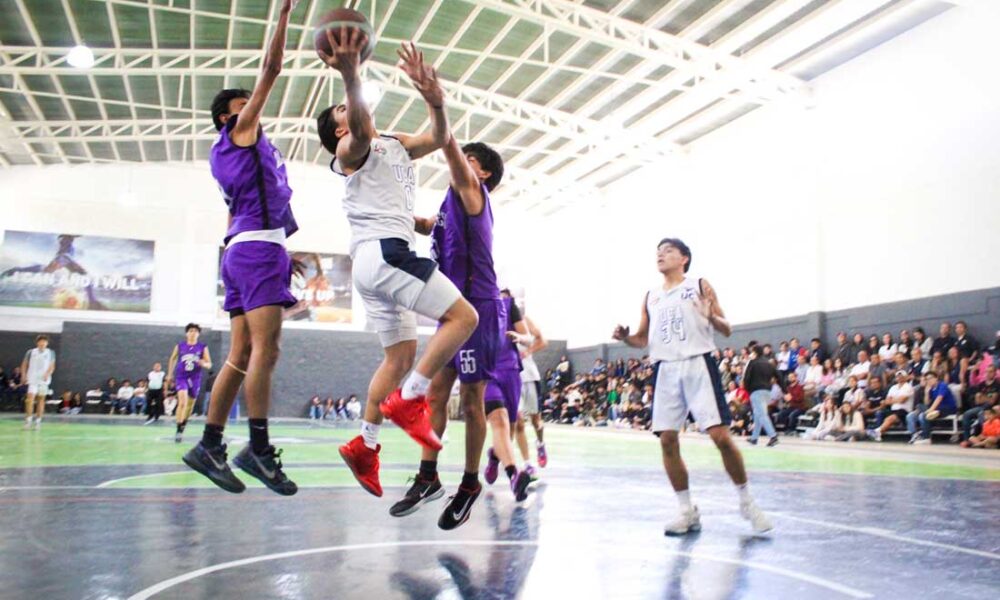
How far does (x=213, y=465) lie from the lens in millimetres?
4160

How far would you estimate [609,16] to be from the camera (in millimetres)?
17500

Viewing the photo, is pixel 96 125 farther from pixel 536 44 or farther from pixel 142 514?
pixel 142 514

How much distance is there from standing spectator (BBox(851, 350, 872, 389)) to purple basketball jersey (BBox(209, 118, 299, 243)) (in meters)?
14.1

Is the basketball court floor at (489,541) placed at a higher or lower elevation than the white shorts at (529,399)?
lower

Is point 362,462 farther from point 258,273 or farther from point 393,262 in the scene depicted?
point 258,273

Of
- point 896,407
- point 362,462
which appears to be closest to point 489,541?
point 362,462

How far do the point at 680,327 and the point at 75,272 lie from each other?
1109 inches

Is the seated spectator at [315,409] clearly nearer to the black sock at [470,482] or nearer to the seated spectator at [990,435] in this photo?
the seated spectator at [990,435]

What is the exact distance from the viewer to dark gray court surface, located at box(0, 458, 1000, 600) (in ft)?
10.2

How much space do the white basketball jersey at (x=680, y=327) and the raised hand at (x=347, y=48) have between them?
2556 mm

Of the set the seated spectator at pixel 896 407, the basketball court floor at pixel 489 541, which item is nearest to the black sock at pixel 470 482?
the basketball court floor at pixel 489 541

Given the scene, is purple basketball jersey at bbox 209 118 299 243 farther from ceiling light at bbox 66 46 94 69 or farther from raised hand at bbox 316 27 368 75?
ceiling light at bbox 66 46 94 69

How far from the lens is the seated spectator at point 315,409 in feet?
94.8

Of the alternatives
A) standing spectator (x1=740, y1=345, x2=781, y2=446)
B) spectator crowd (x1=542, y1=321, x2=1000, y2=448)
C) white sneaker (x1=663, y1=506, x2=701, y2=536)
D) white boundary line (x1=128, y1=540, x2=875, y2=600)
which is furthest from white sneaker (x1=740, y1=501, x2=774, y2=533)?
standing spectator (x1=740, y1=345, x2=781, y2=446)
